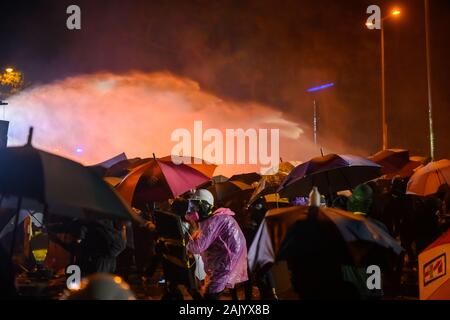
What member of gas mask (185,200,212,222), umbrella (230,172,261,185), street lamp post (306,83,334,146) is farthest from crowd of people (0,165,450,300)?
street lamp post (306,83,334,146)

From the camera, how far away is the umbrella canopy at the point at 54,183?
126 inches

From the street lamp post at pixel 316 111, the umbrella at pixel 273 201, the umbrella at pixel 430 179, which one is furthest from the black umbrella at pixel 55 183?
the street lamp post at pixel 316 111

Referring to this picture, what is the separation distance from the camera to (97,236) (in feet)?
20.0

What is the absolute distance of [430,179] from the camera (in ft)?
27.0

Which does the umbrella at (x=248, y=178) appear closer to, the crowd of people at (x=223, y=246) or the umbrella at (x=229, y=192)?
the umbrella at (x=229, y=192)

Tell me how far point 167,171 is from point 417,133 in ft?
63.9

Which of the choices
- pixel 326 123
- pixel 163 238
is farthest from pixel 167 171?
pixel 326 123

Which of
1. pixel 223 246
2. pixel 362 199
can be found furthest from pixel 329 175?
pixel 223 246

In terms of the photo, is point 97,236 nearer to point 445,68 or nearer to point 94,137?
point 94,137

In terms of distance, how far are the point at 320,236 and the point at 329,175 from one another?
4698 millimetres

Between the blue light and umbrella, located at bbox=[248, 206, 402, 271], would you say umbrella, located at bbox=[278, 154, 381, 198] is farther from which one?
the blue light

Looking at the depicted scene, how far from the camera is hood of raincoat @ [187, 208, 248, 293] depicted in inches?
231

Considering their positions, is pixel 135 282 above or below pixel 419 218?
below

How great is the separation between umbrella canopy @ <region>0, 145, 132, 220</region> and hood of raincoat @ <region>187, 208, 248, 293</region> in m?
2.53
